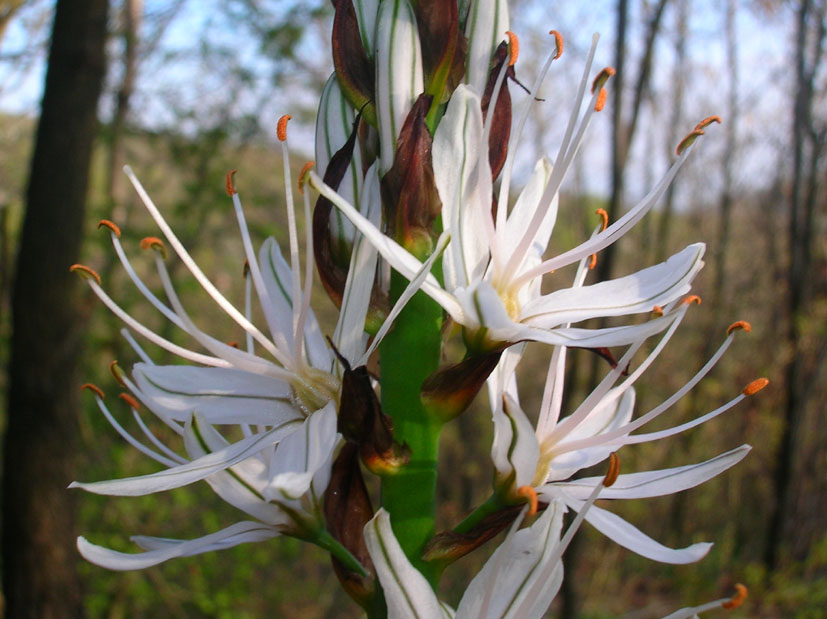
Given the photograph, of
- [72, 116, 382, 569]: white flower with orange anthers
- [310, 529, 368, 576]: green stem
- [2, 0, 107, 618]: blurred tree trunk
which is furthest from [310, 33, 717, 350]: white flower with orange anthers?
[2, 0, 107, 618]: blurred tree trunk

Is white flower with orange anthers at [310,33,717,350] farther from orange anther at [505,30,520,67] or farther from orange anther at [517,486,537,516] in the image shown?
orange anther at [517,486,537,516]

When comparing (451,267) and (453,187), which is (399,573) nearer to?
(451,267)

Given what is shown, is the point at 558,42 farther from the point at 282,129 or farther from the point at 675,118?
the point at 675,118

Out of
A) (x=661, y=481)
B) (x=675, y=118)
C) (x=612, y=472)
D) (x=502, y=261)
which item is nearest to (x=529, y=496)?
(x=612, y=472)

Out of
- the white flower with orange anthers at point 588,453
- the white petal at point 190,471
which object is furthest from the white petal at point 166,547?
the white flower with orange anthers at point 588,453

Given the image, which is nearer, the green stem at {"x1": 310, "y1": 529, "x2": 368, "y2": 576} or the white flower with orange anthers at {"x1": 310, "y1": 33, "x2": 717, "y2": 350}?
the white flower with orange anthers at {"x1": 310, "y1": 33, "x2": 717, "y2": 350}

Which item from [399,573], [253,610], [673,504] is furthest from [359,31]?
[673,504]
